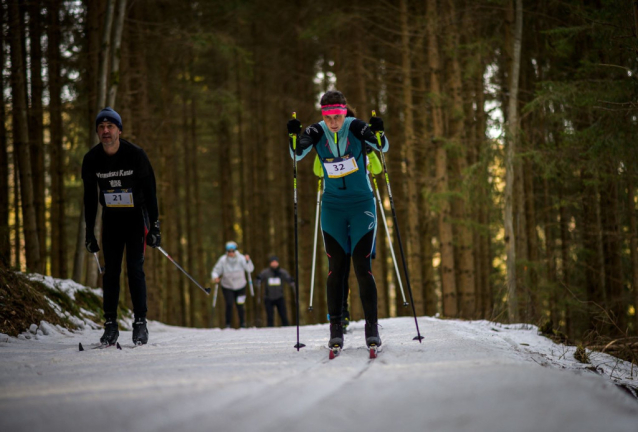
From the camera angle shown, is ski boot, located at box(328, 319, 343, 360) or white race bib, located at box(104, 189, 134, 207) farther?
white race bib, located at box(104, 189, 134, 207)

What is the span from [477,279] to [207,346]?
18386mm

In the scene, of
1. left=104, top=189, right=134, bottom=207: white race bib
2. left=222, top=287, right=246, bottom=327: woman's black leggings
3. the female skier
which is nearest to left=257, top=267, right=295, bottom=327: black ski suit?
left=222, top=287, right=246, bottom=327: woman's black leggings

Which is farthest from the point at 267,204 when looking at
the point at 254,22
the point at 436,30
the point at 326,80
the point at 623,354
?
the point at 623,354

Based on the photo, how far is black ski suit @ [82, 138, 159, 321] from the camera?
6133mm

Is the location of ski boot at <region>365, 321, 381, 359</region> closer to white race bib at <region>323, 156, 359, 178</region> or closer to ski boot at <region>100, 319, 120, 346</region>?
white race bib at <region>323, 156, 359, 178</region>

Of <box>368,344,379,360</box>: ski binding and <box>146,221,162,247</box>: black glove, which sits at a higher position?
<box>146,221,162,247</box>: black glove

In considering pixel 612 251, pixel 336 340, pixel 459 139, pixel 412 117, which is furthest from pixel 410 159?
pixel 336 340

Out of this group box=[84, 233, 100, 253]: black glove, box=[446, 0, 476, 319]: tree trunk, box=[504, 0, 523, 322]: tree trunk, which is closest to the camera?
box=[84, 233, 100, 253]: black glove

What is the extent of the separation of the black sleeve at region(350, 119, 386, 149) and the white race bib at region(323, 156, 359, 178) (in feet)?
0.82

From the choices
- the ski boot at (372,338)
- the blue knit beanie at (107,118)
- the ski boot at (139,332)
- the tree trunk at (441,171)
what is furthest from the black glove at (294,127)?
the tree trunk at (441,171)

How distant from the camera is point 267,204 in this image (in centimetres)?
2672

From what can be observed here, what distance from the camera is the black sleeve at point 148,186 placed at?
6230mm

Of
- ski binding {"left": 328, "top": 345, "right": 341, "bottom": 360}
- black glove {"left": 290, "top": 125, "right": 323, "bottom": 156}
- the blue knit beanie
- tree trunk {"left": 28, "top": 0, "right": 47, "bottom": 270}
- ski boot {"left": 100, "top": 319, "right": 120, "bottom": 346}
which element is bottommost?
ski binding {"left": 328, "top": 345, "right": 341, "bottom": 360}

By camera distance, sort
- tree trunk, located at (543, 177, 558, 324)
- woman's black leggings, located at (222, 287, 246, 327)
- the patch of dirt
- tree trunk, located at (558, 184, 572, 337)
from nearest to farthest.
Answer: the patch of dirt, woman's black leggings, located at (222, 287, 246, 327), tree trunk, located at (543, 177, 558, 324), tree trunk, located at (558, 184, 572, 337)
